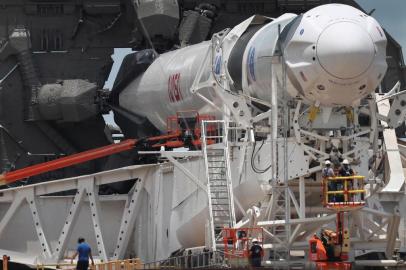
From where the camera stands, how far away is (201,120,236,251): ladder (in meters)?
24.0

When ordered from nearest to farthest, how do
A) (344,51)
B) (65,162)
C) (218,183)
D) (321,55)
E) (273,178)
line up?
(344,51), (321,55), (273,178), (218,183), (65,162)

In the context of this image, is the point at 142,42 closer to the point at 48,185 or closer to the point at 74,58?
the point at 74,58

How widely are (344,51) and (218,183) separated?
5.23 m

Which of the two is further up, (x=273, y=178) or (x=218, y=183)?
(x=218, y=183)

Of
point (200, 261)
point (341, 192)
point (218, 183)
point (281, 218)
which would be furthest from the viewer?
point (218, 183)

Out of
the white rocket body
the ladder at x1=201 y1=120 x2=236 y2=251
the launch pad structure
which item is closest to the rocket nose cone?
the white rocket body

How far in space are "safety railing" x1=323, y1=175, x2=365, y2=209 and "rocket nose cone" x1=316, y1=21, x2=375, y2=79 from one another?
6.96 ft

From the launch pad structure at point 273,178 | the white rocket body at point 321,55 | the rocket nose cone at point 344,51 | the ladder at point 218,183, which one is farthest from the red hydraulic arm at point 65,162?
the rocket nose cone at point 344,51

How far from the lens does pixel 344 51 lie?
69.5ft

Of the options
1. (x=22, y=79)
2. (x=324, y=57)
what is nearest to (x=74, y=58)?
(x=22, y=79)

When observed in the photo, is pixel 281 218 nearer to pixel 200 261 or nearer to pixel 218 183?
pixel 200 261

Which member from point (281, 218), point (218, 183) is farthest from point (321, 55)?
point (218, 183)

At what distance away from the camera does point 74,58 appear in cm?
3744

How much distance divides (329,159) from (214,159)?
4.10 metres
